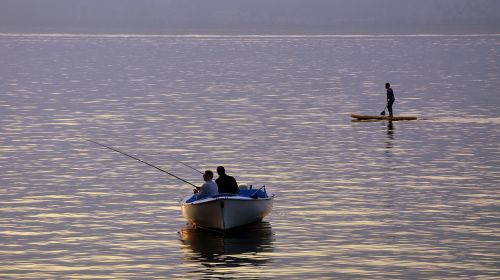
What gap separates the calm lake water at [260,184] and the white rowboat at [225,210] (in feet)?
1.52

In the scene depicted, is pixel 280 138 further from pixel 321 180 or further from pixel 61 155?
pixel 321 180

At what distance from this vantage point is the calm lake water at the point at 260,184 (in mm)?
36812

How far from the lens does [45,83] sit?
139 m

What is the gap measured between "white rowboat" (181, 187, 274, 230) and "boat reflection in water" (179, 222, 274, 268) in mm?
313

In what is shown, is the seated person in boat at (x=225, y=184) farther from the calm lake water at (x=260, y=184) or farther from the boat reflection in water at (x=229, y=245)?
the calm lake water at (x=260, y=184)

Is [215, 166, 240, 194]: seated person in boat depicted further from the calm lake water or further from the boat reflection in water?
the calm lake water

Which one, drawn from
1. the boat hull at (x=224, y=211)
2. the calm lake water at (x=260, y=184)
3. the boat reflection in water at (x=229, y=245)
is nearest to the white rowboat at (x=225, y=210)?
the boat hull at (x=224, y=211)

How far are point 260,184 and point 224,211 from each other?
12.8 meters

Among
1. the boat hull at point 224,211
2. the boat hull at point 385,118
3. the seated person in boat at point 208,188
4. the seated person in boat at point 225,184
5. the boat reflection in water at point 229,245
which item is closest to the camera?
the boat reflection in water at point 229,245

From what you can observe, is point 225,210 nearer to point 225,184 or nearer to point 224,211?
point 224,211

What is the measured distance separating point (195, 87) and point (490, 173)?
246 feet

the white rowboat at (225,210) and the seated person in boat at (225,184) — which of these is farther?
the seated person in boat at (225,184)

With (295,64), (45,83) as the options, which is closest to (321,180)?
(45,83)

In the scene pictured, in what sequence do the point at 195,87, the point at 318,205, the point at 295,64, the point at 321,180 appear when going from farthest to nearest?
the point at 295,64 < the point at 195,87 < the point at 321,180 < the point at 318,205
